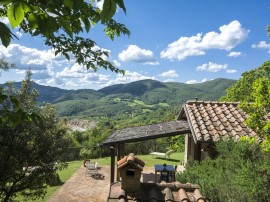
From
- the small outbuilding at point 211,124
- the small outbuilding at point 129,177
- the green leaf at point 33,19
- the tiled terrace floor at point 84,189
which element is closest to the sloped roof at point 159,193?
the small outbuilding at point 129,177

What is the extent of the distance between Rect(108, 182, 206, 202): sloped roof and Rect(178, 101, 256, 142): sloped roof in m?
4.74

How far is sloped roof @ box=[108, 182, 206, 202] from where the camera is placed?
4773 millimetres

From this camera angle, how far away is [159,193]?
5.19 metres

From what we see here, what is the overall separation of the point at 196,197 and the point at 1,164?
5.71 meters

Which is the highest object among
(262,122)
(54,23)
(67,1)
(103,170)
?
(67,1)

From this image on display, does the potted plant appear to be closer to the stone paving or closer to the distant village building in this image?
the stone paving

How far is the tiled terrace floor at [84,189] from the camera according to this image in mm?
13891

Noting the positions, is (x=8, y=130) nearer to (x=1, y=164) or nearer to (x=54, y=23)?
(x=1, y=164)

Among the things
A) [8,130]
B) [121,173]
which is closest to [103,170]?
[8,130]

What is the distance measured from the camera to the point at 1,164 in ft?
26.2

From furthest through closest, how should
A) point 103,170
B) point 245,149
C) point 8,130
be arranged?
point 103,170
point 8,130
point 245,149

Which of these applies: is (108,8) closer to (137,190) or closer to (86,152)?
(137,190)

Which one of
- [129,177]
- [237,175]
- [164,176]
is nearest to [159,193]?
[129,177]

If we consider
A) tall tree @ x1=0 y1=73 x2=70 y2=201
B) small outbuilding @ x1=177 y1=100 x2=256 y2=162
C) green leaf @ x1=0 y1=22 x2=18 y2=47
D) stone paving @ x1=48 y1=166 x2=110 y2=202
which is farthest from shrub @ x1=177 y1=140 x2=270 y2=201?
stone paving @ x1=48 y1=166 x2=110 y2=202
